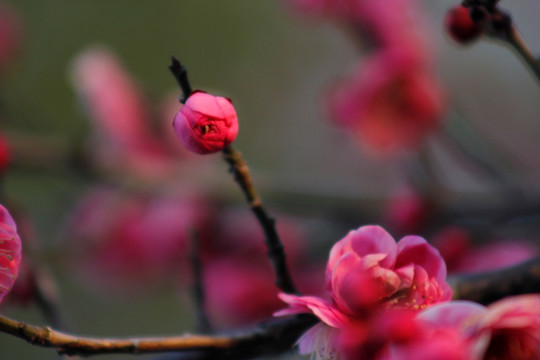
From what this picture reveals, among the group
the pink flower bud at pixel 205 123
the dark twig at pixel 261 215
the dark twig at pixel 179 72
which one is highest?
the dark twig at pixel 179 72

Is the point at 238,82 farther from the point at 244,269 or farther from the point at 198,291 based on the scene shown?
the point at 198,291

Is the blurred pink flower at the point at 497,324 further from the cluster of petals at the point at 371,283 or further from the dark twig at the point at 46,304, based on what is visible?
the dark twig at the point at 46,304

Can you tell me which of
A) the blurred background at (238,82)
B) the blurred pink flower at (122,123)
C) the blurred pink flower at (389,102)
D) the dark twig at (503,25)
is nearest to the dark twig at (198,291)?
the dark twig at (503,25)

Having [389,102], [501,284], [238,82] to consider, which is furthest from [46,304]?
[238,82]

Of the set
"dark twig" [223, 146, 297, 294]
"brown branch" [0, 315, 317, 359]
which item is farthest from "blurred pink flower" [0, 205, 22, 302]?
"dark twig" [223, 146, 297, 294]

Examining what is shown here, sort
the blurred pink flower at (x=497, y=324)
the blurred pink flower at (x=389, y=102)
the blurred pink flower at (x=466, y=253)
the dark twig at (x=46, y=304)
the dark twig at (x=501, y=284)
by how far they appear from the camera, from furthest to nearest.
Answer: the blurred pink flower at (x=389, y=102) → the blurred pink flower at (x=466, y=253) → the dark twig at (x=46, y=304) → the dark twig at (x=501, y=284) → the blurred pink flower at (x=497, y=324)

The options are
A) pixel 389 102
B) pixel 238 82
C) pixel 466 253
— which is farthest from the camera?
pixel 238 82

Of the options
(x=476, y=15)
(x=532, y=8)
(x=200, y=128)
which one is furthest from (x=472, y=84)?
(x=200, y=128)
